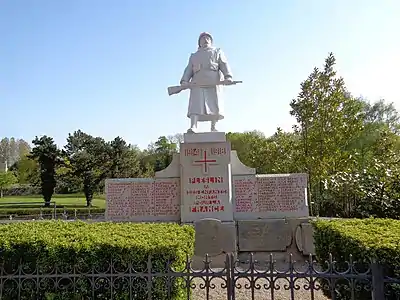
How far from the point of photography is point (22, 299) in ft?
11.6

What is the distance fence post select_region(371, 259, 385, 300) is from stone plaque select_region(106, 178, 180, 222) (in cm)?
551

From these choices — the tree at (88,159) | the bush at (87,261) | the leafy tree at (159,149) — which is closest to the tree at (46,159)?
the tree at (88,159)

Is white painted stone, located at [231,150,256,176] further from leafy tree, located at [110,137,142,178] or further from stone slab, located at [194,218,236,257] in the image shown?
leafy tree, located at [110,137,142,178]

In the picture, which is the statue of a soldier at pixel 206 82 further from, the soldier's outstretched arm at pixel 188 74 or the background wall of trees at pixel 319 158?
the background wall of trees at pixel 319 158

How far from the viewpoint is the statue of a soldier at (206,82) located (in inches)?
330

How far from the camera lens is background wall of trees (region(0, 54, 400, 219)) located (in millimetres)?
11617

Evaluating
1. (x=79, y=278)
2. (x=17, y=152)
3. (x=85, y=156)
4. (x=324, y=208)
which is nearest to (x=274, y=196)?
(x=79, y=278)

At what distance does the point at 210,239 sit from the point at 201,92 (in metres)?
3.30

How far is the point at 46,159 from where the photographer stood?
25484 millimetres

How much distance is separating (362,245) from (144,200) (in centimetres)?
559

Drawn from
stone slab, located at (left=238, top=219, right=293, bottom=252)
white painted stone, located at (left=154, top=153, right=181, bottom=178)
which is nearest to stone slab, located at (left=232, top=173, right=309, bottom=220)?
stone slab, located at (left=238, top=219, right=293, bottom=252)

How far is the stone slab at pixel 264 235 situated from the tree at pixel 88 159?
2053 centimetres

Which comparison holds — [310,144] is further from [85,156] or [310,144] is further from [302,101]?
[85,156]

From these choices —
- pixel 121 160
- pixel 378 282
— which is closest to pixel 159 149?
pixel 121 160
